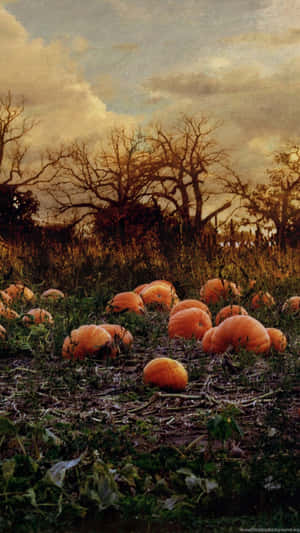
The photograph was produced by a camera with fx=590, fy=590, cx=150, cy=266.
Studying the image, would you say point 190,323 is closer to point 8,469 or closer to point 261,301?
point 261,301

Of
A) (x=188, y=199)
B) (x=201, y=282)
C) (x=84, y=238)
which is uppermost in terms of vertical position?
(x=188, y=199)

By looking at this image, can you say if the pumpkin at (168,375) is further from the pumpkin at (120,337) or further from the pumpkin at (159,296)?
the pumpkin at (159,296)

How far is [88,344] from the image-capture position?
14.4 ft

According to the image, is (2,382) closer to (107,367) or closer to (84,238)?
→ (107,367)

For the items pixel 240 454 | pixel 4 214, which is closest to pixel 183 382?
pixel 240 454

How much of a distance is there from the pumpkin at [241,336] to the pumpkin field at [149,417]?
0.01m

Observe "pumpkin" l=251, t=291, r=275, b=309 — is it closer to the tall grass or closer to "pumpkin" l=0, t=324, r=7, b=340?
the tall grass

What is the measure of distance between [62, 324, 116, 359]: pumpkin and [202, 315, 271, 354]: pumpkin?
808 millimetres

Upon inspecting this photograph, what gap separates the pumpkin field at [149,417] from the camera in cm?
229

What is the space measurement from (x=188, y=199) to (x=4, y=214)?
8.66 m

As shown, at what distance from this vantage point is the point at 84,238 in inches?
426

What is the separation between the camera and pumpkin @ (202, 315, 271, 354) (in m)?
4.37

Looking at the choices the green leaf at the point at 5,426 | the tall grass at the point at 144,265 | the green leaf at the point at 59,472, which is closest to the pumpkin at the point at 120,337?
the green leaf at the point at 5,426

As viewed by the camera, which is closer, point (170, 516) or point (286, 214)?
point (170, 516)
